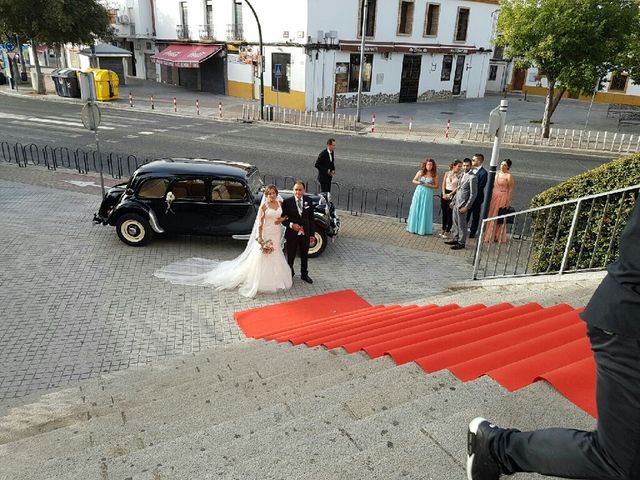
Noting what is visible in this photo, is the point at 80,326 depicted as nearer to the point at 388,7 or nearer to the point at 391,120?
the point at 391,120

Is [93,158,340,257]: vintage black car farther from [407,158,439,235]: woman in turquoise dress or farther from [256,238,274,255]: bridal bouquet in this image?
[407,158,439,235]: woman in turquoise dress

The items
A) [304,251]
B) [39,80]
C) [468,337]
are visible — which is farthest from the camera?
[39,80]

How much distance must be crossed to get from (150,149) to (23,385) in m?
14.2

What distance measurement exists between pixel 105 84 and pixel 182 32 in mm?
10155

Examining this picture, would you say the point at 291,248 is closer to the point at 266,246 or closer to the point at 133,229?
the point at 266,246

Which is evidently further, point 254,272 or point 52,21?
point 52,21

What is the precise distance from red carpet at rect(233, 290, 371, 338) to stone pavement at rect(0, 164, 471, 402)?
0.65ft

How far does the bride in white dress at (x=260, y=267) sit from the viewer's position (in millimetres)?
7844

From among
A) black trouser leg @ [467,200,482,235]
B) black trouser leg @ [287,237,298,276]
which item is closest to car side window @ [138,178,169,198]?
black trouser leg @ [287,237,298,276]

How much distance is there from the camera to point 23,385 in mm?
5293

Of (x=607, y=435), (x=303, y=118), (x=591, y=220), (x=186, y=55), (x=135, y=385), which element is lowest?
(x=303, y=118)

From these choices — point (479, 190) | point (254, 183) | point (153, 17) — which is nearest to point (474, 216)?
point (479, 190)

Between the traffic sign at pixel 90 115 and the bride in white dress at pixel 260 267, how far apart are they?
460 cm

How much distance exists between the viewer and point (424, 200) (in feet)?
35.2
